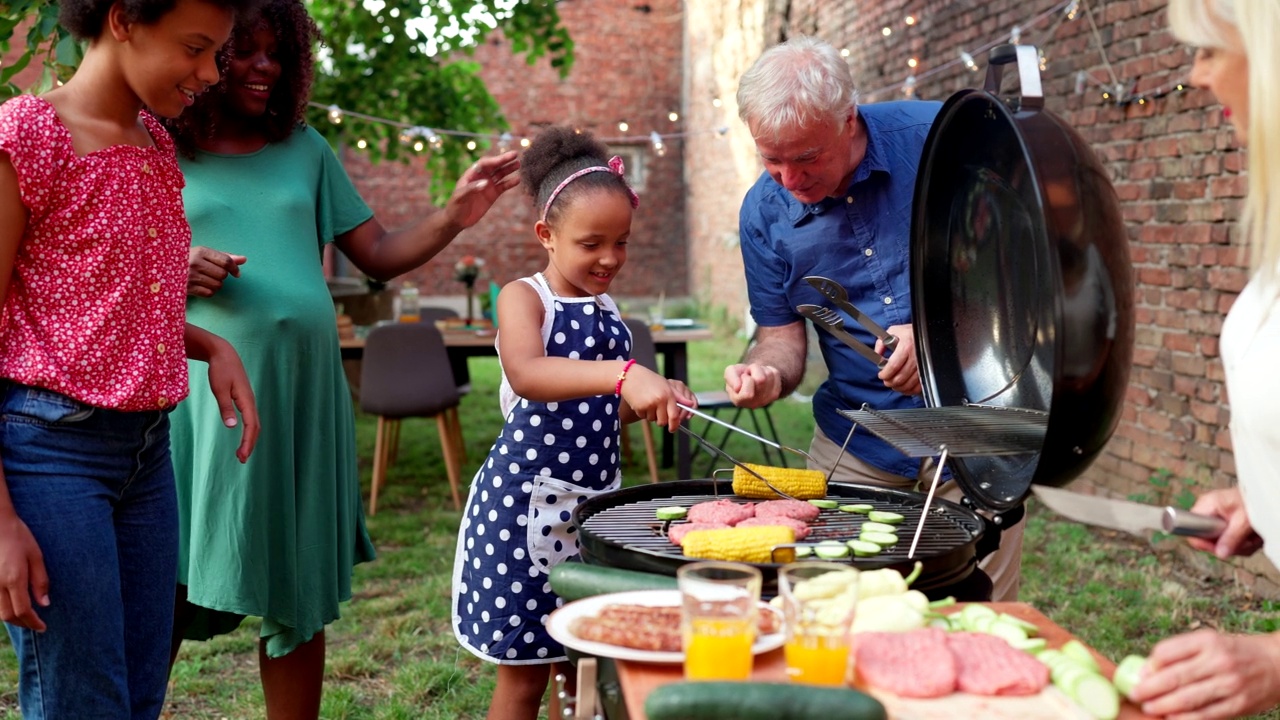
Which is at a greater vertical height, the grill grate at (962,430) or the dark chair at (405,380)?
the grill grate at (962,430)

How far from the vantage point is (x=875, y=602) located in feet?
5.40

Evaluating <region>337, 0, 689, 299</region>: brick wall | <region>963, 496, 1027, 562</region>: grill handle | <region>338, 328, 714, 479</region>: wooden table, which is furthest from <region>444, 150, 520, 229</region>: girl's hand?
<region>337, 0, 689, 299</region>: brick wall

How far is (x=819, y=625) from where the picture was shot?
4.57 ft

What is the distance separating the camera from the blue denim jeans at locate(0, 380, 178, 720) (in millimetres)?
1764

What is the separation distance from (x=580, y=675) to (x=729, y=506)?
0.54 meters

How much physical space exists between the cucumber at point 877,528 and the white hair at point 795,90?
3.03 ft

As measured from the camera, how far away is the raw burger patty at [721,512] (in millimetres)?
2062

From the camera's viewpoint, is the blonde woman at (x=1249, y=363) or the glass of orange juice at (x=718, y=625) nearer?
the blonde woman at (x=1249, y=363)

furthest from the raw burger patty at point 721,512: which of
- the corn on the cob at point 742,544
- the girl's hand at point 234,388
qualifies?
the girl's hand at point 234,388

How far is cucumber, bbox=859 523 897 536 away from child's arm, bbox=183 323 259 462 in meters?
1.23

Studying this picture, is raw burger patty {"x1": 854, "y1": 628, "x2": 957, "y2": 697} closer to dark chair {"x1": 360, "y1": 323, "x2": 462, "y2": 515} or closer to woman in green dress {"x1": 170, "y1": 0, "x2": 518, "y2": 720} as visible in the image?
woman in green dress {"x1": 170, "y1": 0, "x2": 518, "y2": 720}

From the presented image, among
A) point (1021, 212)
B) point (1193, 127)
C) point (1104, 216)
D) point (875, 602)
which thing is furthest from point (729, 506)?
point (1193, 127)

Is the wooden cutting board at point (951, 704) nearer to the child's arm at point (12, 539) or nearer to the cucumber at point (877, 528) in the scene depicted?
the cucumber at point (877, 528)

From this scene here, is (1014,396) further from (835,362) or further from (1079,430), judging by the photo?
(835,362)
